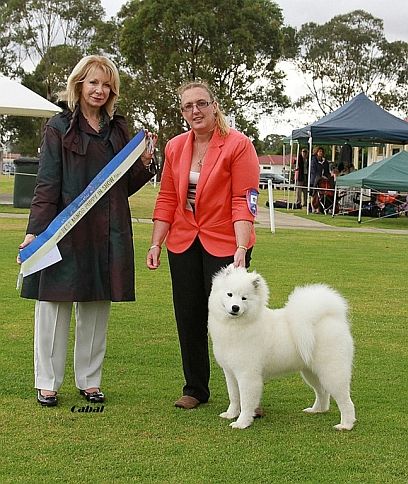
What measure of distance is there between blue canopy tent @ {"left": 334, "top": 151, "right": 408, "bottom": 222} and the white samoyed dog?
1659 cm

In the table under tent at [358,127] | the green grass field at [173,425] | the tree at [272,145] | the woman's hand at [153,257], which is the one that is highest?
the tree at [272,145]

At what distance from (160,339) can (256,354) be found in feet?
8.38

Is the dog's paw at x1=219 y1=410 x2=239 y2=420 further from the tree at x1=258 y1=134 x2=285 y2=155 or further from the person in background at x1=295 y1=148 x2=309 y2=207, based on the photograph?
the tree at x1=258 y1=134 x2=285 y2=155

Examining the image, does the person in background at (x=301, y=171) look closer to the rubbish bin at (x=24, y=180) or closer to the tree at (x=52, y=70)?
the rubbish bin at (x=24, y=180)

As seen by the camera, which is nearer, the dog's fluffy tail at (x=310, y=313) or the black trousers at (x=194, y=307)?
the dog's fluffy tail at (x=310, y=313)

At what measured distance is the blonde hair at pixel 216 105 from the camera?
193 inches

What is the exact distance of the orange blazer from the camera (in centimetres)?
491

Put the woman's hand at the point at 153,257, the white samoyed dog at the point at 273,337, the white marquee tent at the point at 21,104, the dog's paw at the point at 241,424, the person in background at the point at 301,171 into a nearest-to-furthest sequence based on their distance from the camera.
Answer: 1. the white samoyed dog at the point at 273,337
2. the dog's paw at the point at 241,424
3. the woman's hand at the point at 153,257
4. the white marquee tent at the point at 21,104
5. the person in background at the point at 301,171

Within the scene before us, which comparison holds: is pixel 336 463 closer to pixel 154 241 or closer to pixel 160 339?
pixel 154 241

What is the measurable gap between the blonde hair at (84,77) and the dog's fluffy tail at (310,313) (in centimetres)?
171

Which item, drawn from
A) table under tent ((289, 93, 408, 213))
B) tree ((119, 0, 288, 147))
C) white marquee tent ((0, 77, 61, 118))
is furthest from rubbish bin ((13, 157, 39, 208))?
tree ((119, 0, 288, 147))

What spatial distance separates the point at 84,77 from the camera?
491 cm

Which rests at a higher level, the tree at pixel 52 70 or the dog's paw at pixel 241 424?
the tree at pixel 52 70

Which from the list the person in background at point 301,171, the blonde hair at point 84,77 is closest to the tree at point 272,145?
the person in background at point 301,171
